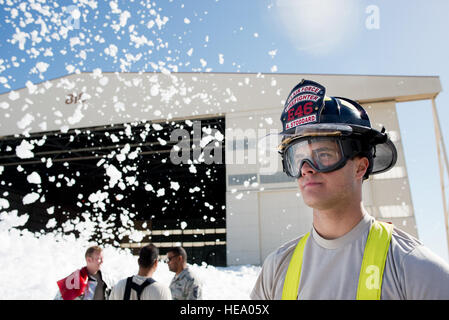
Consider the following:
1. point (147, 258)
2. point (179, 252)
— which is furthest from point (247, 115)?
point (147, 258)

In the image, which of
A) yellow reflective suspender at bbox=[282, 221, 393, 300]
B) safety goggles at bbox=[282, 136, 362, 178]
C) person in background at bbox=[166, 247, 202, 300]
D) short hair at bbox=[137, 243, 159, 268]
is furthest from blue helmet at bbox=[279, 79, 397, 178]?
person in background at bbox=[166, 247, 202, 300]

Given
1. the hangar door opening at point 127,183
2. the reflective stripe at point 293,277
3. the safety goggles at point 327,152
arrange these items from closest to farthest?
the reflective stripe at point 293,277 < the safety goggles at point 327,152 < the hangar door opening at point 127,183

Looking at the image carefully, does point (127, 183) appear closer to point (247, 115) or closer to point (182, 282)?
point (247, 115)

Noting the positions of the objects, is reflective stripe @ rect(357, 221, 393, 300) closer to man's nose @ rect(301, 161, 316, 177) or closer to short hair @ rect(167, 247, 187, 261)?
man's nose @ rect(301, 161, 316, 177)

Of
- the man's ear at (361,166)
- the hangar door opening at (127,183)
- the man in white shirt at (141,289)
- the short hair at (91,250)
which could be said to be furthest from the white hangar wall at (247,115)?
the man's ear at (361,166)

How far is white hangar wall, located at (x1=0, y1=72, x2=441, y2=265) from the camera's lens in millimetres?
12391

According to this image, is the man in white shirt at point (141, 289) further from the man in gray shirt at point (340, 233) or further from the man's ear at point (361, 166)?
the man's ear at point (361, 166)

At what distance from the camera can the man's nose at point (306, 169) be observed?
1.44m

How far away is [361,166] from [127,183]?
21.4 metres

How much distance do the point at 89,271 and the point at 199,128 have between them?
11031 mm

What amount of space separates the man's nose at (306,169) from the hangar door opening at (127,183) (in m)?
13.3

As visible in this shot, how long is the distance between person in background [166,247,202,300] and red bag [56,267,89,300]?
1.21 meters

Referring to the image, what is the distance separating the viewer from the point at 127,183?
70.9 ft

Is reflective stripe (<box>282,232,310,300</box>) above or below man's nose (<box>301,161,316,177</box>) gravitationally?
below
